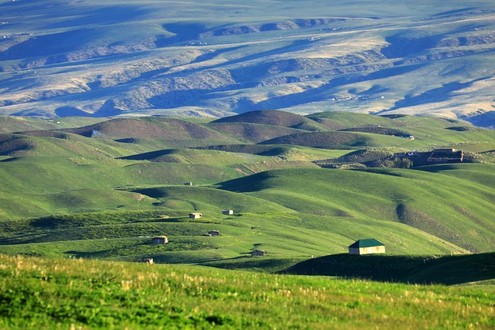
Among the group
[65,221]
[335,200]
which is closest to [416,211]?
[335,200]

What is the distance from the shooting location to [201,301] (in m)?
35.3

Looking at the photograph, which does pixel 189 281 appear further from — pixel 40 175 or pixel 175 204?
pixel 40 175

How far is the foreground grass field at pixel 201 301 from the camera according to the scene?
31.9m

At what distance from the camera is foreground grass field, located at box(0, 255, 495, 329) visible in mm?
31938

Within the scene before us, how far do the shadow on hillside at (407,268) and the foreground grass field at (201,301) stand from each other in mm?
17659

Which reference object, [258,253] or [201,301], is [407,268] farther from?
[201,301]

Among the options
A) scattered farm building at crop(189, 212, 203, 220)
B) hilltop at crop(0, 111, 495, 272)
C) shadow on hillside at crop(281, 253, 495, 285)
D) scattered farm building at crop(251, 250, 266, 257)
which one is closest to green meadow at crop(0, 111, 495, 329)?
shadow on hillside at crop(281, 253, 495, 285)

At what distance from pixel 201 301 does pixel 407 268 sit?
36057 mm

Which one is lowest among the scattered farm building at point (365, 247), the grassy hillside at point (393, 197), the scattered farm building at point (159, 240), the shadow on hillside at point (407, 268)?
the shadow on hillside at point (407, 268)

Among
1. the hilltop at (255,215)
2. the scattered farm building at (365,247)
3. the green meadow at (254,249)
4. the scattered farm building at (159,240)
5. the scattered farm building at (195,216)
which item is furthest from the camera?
the scattered farm building at (195,216)

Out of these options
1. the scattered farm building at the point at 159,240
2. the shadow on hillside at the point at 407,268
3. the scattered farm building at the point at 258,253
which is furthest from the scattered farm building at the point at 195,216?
the shadow on hillside at the point at 407,268

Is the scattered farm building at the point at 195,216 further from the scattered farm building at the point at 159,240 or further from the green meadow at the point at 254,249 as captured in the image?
the scattered farm building at the point at 159,240

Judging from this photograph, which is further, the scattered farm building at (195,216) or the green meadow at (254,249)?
the scattered farm building at (195,216)

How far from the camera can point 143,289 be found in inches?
1425
